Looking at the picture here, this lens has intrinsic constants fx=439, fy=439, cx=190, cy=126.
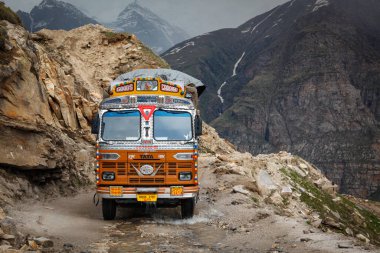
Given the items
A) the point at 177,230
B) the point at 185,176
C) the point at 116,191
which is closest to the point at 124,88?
the point at 116,191

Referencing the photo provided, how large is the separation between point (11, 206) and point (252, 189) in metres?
10.4

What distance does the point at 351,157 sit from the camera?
601 ft

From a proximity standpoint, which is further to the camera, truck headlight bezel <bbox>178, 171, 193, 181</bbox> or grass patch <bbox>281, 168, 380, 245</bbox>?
grass patch <bbox>281, 168, 380, 245</bbox>

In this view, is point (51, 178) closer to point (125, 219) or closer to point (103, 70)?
point (125, 219)

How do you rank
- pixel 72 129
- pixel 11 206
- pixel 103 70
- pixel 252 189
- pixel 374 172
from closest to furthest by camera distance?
pixel 11 206 < pixel 252 189 < pixel 72 129 < pixel 103 70 < pixel 374 172

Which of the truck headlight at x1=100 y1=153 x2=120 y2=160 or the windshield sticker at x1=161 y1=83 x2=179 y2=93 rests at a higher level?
the windshield sticker at x1=161 y1=83 x2=179 y2=93

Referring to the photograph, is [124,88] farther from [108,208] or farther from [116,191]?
[108,208]

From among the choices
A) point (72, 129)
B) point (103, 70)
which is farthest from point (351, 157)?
point (72, 129)

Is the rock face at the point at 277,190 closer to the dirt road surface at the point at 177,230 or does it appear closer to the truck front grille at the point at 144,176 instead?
the dirt road surface at the point at 177,230

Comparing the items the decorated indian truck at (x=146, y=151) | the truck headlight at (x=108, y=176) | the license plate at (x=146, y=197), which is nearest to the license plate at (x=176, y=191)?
the decorated indian truck at (x=146, y=151)

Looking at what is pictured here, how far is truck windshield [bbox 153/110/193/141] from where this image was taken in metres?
12.7

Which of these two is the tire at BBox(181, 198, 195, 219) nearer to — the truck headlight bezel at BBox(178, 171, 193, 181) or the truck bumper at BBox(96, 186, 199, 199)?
the truck bumper at BBox(96, 186, 199, 199)

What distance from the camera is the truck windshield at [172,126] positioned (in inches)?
501

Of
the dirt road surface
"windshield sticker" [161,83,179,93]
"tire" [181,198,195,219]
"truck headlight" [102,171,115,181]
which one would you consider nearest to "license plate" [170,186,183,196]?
"tire" [181,198,195,219]
